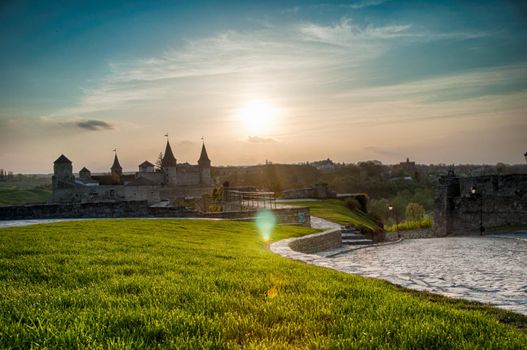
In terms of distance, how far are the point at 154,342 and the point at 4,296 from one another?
238cm

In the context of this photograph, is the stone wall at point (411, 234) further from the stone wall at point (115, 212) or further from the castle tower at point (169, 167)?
the castle tower at point (169, 167)

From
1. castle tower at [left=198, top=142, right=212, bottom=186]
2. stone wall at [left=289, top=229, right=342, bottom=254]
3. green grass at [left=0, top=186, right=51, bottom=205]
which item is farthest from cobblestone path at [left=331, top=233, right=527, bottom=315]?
green grass at [left=0, top=186, right=51, bottom=205]

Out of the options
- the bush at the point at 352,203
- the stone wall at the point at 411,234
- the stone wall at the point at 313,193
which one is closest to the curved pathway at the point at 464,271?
the stone wall at the point at 411,234

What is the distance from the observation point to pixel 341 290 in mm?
5082

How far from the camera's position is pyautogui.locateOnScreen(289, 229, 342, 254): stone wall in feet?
44.2

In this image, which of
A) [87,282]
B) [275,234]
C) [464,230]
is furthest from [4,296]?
[464,230]

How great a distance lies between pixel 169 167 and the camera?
78.2 metres

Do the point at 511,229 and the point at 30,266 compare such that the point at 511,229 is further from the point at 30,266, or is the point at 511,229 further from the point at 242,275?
the point at 30,266

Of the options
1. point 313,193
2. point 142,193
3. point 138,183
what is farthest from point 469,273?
point 138,183

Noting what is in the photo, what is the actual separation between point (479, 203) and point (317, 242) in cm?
1377

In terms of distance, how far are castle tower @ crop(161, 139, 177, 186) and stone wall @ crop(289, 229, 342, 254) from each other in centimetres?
6387

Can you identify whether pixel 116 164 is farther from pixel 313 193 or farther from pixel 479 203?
pixel 479 203

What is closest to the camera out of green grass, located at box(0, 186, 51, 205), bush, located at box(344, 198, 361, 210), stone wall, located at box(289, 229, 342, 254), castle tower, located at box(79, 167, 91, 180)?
stone wall, located at box(289, 229, 342, 254)

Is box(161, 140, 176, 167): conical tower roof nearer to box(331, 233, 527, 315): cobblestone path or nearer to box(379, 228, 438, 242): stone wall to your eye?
box(379, 228, 438, 242): stone wall
